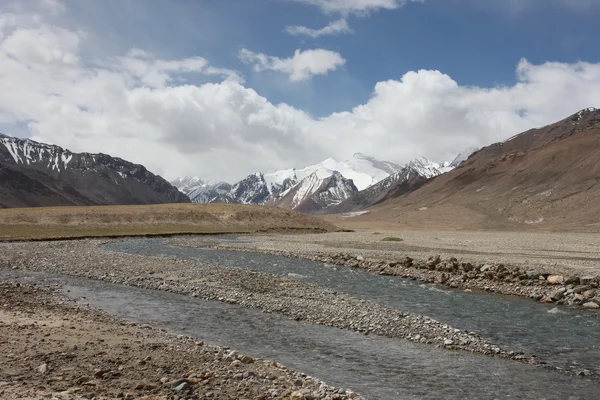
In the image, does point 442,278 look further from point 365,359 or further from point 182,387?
Result: point 182,387

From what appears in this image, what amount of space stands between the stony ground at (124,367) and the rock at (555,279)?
2719 centimetres

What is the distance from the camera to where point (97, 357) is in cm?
1526

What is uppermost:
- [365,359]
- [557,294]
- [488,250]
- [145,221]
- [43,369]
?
[145,221]

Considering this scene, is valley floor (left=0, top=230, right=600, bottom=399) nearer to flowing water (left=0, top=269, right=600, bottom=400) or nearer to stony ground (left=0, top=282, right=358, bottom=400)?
stony ground (left=0, top=282, right=358, bottom=400)

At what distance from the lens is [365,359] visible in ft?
58.3

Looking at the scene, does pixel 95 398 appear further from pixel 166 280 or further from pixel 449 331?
pixel 166 280

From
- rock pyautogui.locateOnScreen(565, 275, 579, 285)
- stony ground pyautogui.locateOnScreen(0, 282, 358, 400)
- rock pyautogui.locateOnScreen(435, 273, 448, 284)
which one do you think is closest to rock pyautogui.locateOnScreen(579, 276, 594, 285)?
rock pyautogui.locateOnScreen(565, 275, 579, 285)

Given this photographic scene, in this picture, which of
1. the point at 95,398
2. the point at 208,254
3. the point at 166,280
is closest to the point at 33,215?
the point at 208,254

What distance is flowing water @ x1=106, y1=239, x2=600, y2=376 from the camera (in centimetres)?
2016

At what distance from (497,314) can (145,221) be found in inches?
3644

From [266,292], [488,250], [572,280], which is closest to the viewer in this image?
[266,292]

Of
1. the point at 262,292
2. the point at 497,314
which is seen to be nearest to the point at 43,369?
the point at 262,292

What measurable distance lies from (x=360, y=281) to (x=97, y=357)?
25270 mm

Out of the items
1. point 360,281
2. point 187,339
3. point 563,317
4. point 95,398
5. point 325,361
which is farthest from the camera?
point 360,281
